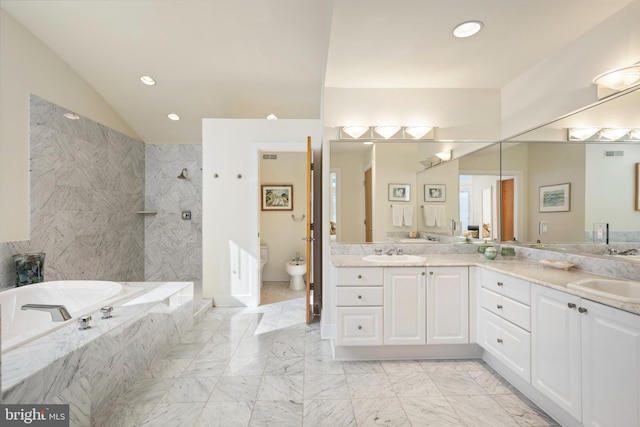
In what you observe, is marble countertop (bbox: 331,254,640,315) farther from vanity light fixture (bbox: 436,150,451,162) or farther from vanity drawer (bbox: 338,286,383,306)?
vanity light fixture (bbox: 436,150,451,162)

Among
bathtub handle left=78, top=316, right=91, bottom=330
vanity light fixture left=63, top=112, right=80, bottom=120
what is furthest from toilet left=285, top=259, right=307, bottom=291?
vanity light fixture left=63, top=112, right=80, bottom=120

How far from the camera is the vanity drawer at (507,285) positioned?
1869 mm

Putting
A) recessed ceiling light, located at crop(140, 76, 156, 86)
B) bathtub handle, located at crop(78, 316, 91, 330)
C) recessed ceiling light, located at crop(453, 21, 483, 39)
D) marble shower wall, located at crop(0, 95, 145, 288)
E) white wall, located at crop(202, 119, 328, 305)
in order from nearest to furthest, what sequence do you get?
bathtub handle, located at crop(78, 316, 91, 330), recessed ceiling light, located at crop(453, 21, 483, 39), marble shower wall, located at crop(0, 95, 145, 288), recessed ceiling light, located at crop(140, 76, 156, 86), white wall, located at crop(202, 119, 328, 305)

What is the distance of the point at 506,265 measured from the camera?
223 cm

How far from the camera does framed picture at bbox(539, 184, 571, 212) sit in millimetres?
2152

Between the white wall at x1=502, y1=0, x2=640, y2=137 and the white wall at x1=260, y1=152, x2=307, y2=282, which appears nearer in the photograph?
the white wall at x1=502, y1=0, x2=640, y2=137

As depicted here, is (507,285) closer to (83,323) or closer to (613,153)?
(613,153)

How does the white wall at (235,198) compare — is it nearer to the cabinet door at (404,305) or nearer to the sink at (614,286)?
the cabinet door at (404,305)

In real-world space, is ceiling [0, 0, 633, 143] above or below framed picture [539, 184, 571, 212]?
above

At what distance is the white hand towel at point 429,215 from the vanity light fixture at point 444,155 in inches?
19.2

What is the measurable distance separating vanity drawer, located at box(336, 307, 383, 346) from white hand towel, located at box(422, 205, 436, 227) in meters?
1.06

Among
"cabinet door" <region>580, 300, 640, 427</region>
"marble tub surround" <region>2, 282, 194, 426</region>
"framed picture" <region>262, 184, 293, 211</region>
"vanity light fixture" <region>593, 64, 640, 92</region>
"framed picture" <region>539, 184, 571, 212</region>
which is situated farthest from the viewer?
"framed picture" <region>262, 184, 293, 211</region>

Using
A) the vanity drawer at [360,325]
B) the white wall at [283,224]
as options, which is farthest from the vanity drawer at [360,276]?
the white wall at [283,224]

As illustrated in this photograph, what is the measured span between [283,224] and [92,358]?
11.5ft
